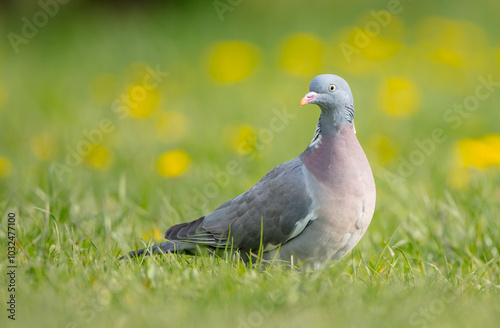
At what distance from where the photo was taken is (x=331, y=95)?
140 inches

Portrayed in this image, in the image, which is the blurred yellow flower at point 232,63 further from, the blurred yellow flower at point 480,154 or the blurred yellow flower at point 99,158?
the blurred yellow flower at point 480,154

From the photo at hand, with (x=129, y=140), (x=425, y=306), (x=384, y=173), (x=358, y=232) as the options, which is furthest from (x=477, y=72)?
(x=425, y=306)

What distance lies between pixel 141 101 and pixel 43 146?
1053 mm

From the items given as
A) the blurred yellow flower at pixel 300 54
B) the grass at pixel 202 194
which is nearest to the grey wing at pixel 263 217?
the grass at pixel 202 194

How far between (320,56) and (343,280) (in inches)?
183

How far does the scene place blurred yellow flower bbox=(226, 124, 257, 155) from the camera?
4.35m

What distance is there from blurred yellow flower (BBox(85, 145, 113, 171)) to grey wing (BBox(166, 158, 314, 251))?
1749mm

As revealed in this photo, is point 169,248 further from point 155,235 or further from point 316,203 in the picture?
point 316,203

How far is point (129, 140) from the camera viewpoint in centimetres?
640

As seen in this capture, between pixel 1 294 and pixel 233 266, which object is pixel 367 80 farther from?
pixel 1 294

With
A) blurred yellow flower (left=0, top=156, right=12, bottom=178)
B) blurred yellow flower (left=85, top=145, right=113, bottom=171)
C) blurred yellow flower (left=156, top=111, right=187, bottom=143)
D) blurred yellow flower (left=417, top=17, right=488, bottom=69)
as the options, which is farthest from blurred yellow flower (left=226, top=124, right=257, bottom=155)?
blurred yellow flower (left=417, top=17, right=488, bottom=69)

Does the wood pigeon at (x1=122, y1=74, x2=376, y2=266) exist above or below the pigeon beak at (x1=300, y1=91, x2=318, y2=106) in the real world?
→ below

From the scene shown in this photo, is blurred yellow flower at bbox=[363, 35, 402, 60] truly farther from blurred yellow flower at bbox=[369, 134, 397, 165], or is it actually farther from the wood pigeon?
the wood pigeon

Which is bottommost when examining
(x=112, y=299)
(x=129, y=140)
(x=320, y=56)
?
(x=112, y=299)
